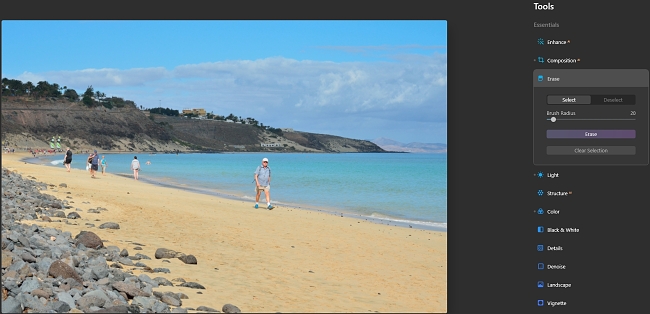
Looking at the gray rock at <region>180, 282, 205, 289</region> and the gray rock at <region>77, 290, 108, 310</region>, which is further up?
the gray rock at <region>77, 290, 108, 310</region>

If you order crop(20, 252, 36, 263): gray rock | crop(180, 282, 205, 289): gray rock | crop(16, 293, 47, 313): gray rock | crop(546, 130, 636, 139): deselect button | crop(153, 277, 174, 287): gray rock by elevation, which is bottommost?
crop(180, 282, 205, 289): gray rock

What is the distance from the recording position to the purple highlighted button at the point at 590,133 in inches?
196

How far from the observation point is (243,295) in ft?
24.5

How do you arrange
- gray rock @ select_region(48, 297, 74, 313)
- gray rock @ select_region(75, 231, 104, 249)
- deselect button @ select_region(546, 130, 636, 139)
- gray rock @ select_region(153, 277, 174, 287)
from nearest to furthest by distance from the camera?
deselect button @ select_region(546, 130, 636, 139), gray rock @ select_region(48, 297, 74, 313), gray rock @ select_region(153, 277, 174, 287), gray rock @ select_region(75, 231, 104, 249)

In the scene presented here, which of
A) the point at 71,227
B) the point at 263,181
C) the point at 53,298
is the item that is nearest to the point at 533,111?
the point at 53,298

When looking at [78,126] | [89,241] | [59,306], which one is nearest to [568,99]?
[59,306]

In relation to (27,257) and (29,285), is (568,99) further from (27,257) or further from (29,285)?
(27,257)

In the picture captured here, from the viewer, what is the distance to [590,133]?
5.03 meters

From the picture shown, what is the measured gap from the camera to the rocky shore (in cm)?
577

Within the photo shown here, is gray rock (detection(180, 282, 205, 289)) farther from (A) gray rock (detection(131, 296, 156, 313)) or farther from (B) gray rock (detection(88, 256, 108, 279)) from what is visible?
(A) gray rock (detection(131, 296, 156, 313))

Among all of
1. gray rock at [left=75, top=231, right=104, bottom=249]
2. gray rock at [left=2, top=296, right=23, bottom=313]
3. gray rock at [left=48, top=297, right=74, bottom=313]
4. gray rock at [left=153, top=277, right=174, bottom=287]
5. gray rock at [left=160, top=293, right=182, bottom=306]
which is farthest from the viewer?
gray rock at [left=75, top=231, right=104, bottom=249]

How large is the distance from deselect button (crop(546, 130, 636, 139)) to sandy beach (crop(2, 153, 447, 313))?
2.86 metres

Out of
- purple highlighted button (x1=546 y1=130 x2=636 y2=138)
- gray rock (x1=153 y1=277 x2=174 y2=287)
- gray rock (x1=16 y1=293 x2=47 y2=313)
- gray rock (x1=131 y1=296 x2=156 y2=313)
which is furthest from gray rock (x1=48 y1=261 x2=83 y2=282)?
purple highlighted button (x1=546 y1=130 x2=636 y2=138)

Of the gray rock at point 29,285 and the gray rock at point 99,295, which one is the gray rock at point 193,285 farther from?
the gray rock at point 29,285
